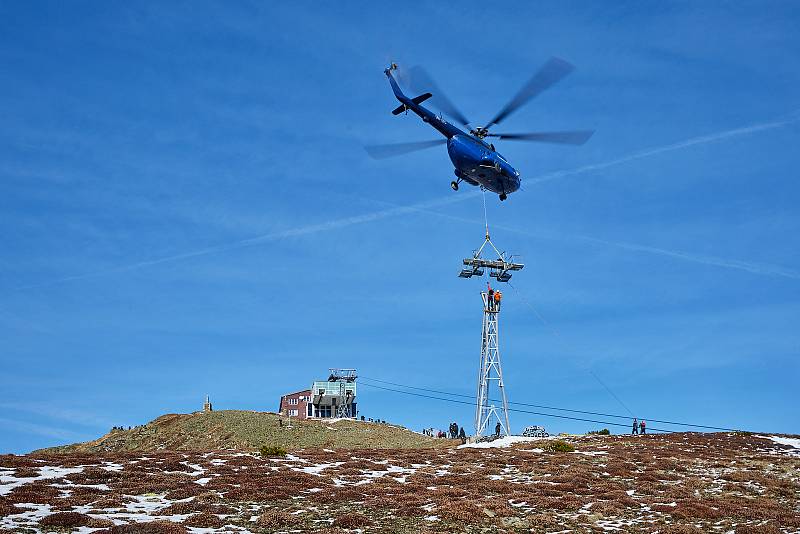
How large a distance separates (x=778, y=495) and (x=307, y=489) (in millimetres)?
20308

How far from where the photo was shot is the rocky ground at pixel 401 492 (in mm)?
27562

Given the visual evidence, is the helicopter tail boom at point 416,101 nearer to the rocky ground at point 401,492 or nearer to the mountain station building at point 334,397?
the rocky ground at point 401,492

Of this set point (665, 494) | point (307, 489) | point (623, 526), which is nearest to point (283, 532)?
point (307, 489)

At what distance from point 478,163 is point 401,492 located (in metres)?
24.7

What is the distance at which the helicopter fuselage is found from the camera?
5231cm

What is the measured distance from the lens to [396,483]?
36312 millimetres

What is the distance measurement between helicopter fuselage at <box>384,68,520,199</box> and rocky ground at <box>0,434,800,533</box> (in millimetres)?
17148

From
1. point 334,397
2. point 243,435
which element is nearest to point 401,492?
point 243,435

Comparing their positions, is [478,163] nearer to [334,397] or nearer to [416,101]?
[416,101]

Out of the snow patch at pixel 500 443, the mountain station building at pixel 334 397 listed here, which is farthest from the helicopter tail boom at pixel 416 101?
the mountain station building at pixel 334 397

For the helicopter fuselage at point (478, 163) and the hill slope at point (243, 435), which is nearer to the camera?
the helicopter fuselage at point (478, 163)

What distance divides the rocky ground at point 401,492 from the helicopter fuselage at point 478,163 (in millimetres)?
17148

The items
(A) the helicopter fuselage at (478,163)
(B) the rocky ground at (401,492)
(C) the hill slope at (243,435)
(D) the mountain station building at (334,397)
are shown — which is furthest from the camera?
(D) the mountain station building at (334,397)

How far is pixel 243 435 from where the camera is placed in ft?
241
